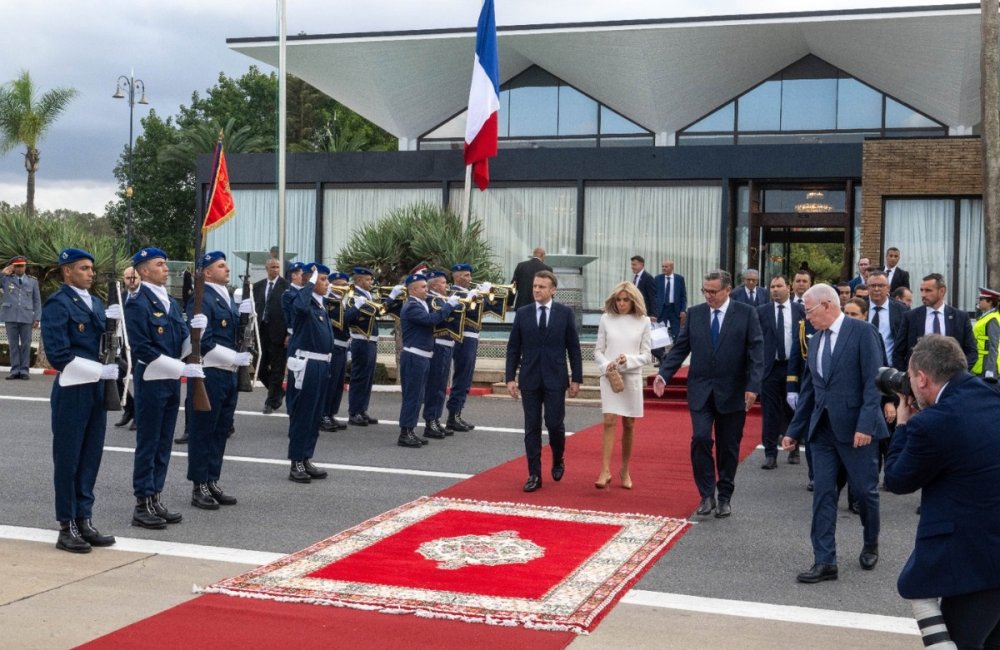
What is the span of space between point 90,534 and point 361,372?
6.77 m

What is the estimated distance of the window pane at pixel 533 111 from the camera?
28.2 m

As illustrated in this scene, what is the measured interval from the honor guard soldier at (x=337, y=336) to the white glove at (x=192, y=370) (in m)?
4.75

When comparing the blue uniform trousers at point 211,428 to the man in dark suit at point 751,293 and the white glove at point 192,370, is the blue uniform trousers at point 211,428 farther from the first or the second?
the man in dark suit at point 751,293

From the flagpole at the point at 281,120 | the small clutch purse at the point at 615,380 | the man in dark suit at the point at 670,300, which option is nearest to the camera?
the small clutch purse at the point at 615,380

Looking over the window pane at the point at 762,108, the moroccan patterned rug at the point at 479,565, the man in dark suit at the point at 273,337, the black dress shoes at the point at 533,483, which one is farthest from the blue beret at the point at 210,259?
the window pane at the point at 762,108

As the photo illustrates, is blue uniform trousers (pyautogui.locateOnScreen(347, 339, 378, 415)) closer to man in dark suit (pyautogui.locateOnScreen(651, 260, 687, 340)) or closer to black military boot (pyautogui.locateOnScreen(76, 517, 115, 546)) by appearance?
black military boot (pyautogui.locateOnScreen(76, 517, 115, 546))

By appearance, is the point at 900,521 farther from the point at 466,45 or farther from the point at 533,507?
the point at 466,45

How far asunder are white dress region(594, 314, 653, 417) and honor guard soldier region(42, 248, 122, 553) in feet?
14.6

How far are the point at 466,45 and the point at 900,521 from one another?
21.1 meters

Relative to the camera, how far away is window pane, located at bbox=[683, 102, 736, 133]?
2689 centimetres

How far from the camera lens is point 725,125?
2692 cm

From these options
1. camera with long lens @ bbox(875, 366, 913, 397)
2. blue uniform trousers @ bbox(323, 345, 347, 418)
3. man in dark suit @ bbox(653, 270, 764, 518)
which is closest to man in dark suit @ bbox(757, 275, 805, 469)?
man in dark suit @ bbox(653, 270, 764, 518)

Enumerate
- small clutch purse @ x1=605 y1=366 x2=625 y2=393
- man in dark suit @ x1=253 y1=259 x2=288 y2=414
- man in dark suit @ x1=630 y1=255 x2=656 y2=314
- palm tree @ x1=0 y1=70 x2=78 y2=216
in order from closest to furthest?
small clutch purse @ x1=605 y1=366 x2=625 y2=393
man in dark suit @ x1=253 y1=259 x2=288 y2=414
man in dark suit @ x1=630 y1=255 x2=656 y2=314
palm tree @ x1=0 y1=70 x2=78 y2=216

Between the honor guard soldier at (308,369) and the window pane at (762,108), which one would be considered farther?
the window pane at (762,108)
